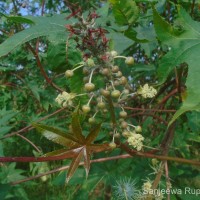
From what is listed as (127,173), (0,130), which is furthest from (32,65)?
(127,173)

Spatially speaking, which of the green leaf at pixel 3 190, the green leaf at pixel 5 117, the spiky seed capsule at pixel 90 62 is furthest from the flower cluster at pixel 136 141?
the green leaf at pixel 5 117

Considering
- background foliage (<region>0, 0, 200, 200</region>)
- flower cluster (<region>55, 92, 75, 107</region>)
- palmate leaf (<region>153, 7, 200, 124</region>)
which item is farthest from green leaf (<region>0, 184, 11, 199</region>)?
palmate leaf (<region>153, 7, 200, 124</region>)

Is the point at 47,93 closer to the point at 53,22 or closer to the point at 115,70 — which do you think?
the point at 53,22

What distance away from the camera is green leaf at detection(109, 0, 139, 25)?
941 mm

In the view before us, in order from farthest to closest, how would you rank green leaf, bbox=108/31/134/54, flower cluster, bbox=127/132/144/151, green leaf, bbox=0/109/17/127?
green leaf, bbox=0/109/17/127 → green leaf, bbox=108/31/134/54 → flower cluster, bbox=127/132/144/151

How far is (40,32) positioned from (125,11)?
0.27 m

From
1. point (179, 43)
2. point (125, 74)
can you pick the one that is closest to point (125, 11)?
point (179, 43)

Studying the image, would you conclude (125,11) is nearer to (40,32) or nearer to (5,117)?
(40,32)

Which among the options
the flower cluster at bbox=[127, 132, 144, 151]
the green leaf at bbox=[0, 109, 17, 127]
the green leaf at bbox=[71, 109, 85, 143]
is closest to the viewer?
the green leaf at bbox=[71, 109, 85, 143]

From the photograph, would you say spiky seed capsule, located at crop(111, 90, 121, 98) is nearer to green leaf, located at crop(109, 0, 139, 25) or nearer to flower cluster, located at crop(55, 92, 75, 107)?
flower cluster, located at crop(55, 92, 75, 107)

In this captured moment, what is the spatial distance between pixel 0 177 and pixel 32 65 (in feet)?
4.15

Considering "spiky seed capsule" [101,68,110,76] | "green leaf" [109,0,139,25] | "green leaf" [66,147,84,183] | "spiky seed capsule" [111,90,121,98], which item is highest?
"green leaf" [109,0,139,25]

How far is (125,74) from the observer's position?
1.59m

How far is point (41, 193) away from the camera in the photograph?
2883 millimetres
